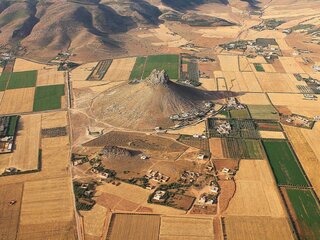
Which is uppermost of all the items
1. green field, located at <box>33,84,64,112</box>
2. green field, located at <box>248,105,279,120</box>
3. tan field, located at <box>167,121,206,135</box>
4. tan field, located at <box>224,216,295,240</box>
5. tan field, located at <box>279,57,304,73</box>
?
tan field, located at <box>224,216,295,240</box>

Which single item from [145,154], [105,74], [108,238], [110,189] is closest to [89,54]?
[105,74]

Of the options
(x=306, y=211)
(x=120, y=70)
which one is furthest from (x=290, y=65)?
(x=306, y=211)

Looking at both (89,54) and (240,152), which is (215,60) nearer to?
(89,54)

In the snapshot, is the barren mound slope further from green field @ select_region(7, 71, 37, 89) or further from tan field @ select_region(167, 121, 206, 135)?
green field @ select_region(7, 71, 37, 89)

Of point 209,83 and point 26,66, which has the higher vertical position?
point 209,83

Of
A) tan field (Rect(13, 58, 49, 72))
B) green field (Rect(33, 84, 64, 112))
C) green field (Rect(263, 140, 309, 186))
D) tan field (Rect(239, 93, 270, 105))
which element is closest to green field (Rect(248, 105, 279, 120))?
tan field (Rect(239, 93, 270, 105))

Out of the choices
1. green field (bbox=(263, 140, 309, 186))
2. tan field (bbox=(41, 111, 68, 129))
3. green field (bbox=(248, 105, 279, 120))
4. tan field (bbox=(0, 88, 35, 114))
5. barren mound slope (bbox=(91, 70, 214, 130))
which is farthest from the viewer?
tan field (bbox=(0, 88, 35, 114))

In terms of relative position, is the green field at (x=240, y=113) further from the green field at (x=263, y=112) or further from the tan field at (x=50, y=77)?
the tan field at (x=50, y=77)

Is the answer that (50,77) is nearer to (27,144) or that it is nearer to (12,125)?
(12,125)
